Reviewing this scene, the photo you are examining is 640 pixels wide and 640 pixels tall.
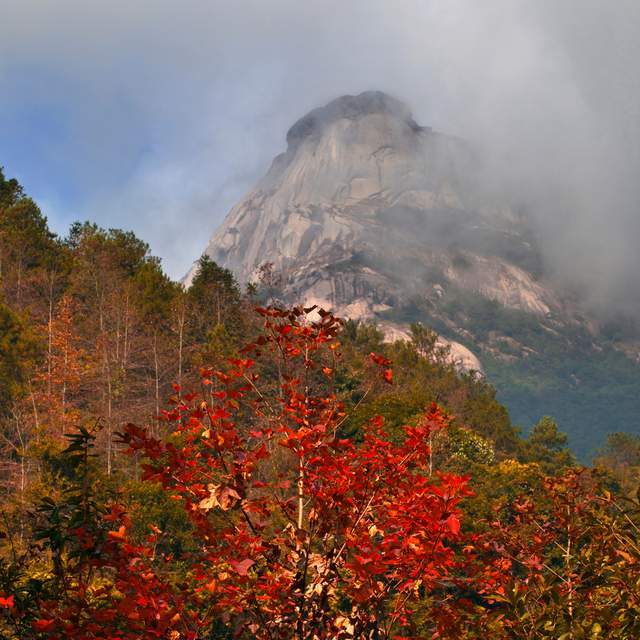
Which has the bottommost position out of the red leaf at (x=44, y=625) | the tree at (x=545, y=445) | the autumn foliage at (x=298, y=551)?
the red leaf at (x=44, y=625)

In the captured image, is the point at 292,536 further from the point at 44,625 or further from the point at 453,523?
the point at 44,625

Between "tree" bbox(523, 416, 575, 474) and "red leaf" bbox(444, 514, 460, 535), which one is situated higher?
"tree" bbox(523, 416, 575, 474)

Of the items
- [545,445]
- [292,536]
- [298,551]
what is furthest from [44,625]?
[545,445]

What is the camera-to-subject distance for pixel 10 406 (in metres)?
37.3

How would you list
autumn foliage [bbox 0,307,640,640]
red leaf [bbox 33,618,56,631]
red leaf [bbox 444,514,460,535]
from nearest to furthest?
red leaf [bbox 33,618,56,631] → red leaf [bbox 444,514,460,535] → autumn foliage [bbox 0,307,640,640]

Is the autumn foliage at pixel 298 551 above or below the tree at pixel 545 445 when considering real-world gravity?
below

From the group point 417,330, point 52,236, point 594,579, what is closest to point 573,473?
point 594,579

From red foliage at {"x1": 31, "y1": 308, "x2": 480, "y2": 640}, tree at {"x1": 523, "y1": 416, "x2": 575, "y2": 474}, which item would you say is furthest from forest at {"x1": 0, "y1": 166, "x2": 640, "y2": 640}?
tree at {"x1": 523, "y1": 416, "x2": 575, "y2": 474}

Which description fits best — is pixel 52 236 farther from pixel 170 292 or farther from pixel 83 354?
pixel 83 354

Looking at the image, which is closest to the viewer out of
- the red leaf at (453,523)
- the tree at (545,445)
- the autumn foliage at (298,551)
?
the red leaf at (453,523)

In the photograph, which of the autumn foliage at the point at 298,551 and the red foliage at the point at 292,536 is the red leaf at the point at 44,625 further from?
the red foliage at the point at 292,536

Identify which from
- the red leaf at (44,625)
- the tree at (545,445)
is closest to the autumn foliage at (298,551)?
the red leaf at (44,625)

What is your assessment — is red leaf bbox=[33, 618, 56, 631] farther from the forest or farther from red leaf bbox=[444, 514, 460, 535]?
red leaf bbox=[444, 514, 460, 535]

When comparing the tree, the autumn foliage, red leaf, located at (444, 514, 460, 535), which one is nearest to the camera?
red leaf, located at (444, 514, 460, 535)
